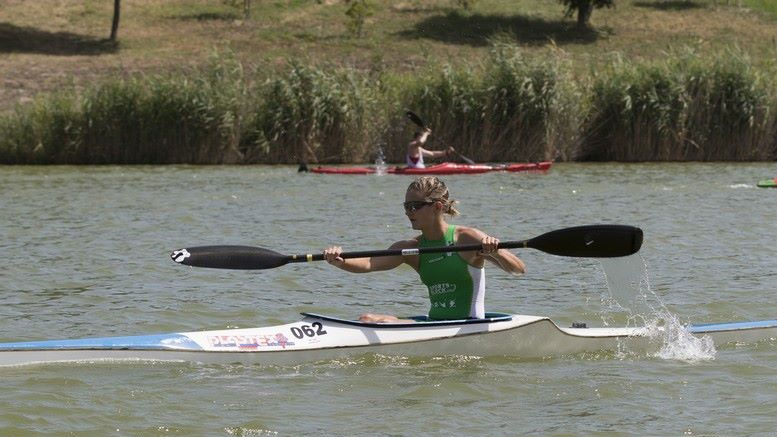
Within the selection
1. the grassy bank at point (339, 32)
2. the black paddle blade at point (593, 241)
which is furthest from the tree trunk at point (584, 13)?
the black paddle blade at point (593, 241)

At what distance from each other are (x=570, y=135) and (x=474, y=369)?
24131 millimetres

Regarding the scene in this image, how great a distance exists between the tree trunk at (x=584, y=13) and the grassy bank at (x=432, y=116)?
2322cm

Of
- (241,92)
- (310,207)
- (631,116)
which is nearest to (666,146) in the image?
(631,116)

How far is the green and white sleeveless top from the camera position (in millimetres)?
9672

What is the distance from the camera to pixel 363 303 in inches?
510

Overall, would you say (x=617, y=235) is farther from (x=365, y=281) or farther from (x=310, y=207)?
(x=310, y=207)

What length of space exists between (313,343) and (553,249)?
198cm

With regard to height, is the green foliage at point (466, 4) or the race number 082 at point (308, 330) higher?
the green foliage at point (466, 4)

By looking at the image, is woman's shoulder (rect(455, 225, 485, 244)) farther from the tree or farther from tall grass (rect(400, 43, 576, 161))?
the tree

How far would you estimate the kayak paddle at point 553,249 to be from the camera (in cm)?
998

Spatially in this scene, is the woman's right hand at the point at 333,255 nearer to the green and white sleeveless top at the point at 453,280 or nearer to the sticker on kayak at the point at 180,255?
the green and white sleeveless top at the point at 453,280

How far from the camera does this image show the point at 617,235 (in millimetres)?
9992

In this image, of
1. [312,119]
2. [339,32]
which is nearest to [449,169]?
[312,119]

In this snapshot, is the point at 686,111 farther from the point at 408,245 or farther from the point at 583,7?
the point at 583,7
